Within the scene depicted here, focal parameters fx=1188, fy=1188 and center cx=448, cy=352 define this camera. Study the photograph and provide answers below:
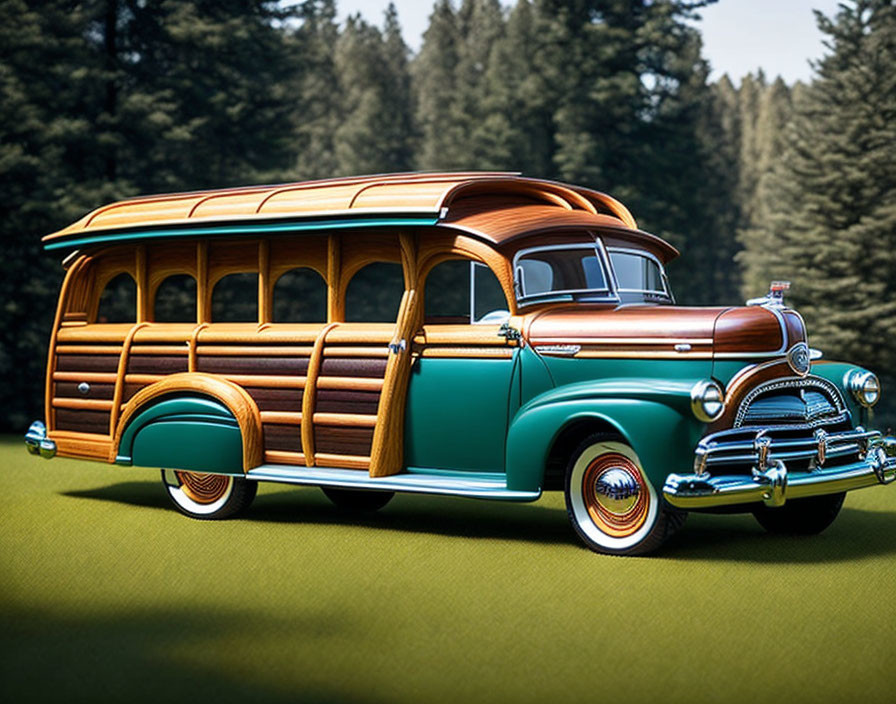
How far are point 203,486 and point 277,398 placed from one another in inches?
45.9

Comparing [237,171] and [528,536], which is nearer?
[528,536]

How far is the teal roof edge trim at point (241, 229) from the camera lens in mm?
9125

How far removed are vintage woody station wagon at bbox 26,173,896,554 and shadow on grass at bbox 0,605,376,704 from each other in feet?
8.68

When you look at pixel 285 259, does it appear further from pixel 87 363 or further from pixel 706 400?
pixel 706 400

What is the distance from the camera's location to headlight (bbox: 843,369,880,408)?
Result: 348 inches

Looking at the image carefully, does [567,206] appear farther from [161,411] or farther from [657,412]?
[161,411]

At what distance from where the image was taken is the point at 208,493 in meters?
10.3

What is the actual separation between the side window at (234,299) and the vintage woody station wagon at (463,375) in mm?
13980

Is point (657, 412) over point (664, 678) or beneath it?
over

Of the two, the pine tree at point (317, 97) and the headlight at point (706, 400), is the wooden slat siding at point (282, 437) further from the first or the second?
the pine tree at point (317, 97)

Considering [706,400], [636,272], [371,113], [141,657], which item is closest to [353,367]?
[636,272]

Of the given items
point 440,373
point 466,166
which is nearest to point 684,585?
point 440,373

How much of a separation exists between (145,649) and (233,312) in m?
20.4

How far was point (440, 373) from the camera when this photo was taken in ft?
29.6
